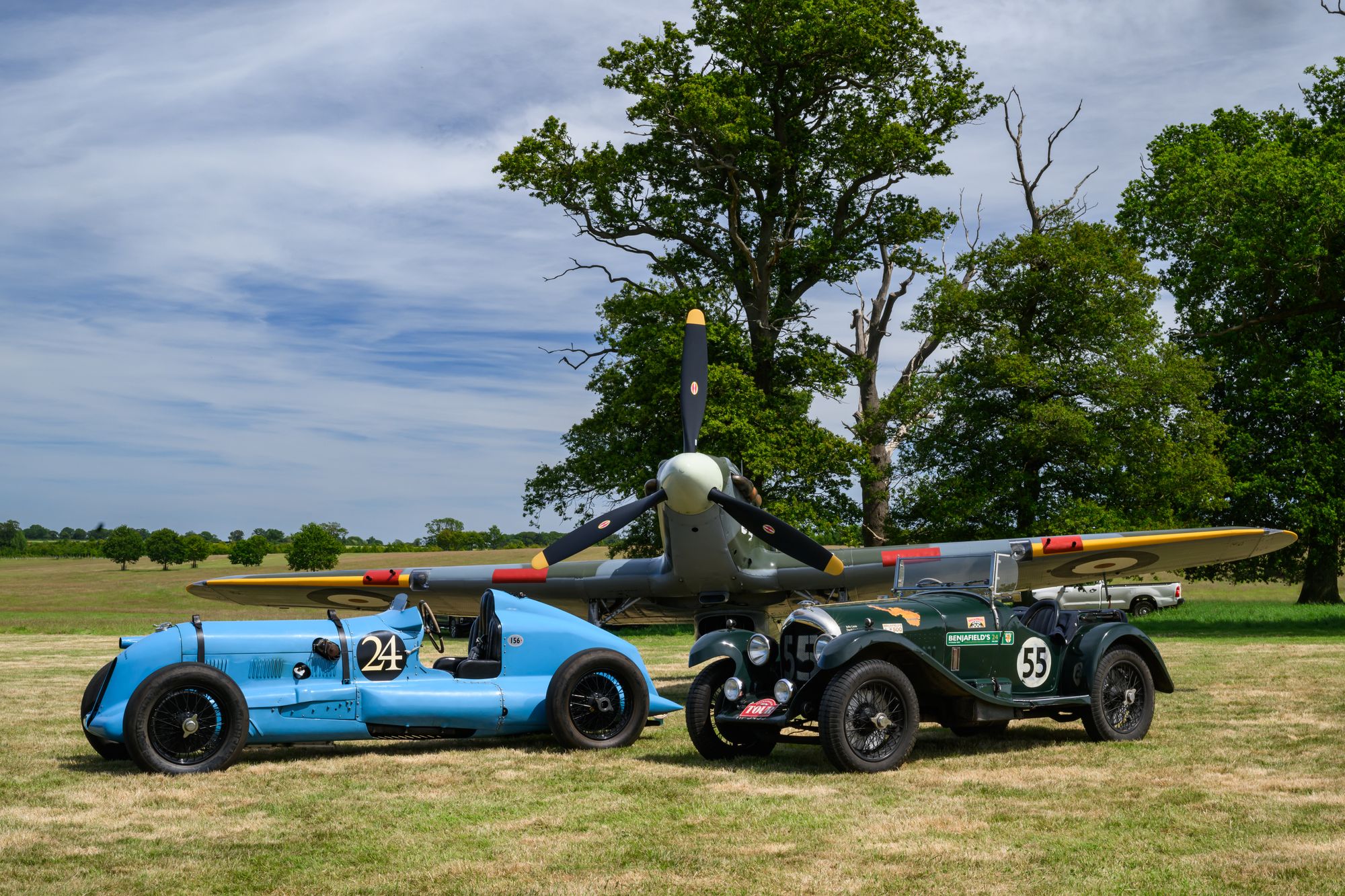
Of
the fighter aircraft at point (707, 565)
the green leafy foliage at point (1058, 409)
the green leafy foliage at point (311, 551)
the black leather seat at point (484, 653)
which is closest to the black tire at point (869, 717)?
the black leather seat at point (484, 653)

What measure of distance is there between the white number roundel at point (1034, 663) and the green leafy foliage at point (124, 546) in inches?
3009

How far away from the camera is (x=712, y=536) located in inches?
543

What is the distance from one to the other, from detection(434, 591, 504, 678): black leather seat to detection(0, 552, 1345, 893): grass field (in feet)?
2.20

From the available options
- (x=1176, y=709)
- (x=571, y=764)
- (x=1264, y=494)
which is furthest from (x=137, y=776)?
(x=1264, y=494)

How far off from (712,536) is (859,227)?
23.6m

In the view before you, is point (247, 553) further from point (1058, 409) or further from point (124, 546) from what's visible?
point (1058, 409)

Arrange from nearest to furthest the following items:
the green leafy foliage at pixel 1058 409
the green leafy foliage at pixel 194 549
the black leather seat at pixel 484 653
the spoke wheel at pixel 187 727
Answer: the spoke wheel at pixel 187 727, the black leather seat at pixel 484 653, the green leafy foliage at pixel 1058 409, the green leafy foliage at pixel 194 549

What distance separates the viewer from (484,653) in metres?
9.44

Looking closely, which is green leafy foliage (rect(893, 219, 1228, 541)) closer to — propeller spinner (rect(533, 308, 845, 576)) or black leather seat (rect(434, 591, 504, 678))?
propeller spinner (rect(533, 308, 845, 576))

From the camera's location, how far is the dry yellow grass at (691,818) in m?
5.02

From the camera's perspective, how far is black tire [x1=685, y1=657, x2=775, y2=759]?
8469 millimetres

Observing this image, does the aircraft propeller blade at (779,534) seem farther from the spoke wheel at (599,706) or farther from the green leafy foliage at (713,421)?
the green leafy foliage at (713,421)

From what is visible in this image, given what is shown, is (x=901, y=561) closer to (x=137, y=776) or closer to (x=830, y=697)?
(x=830, y=697)

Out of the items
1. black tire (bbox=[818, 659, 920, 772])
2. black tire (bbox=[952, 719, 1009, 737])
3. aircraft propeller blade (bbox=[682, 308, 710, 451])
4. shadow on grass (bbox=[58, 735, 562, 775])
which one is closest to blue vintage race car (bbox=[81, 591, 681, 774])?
shadow on grass (bbox=[58, 735, 562, 775])
